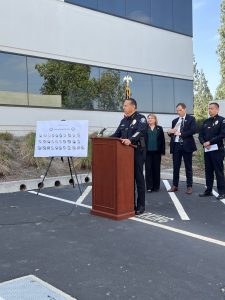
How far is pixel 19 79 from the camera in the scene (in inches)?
564

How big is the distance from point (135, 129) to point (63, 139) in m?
2.26

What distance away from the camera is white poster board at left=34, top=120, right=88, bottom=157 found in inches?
329

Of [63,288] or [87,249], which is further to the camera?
[87,249]

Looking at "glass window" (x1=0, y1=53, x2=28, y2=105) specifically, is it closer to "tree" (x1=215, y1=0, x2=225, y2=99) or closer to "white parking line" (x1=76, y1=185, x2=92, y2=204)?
"white parking line" (x1=76, y1=185, x2=92, y2=204)

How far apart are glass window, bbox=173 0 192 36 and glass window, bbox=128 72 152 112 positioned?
3450 mm

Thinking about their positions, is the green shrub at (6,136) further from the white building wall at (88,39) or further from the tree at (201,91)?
the tree at (201,91)

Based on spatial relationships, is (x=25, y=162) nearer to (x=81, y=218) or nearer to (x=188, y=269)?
(x=81, y=218)

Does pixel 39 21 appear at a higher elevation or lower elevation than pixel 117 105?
higher

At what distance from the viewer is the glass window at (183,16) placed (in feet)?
65.6

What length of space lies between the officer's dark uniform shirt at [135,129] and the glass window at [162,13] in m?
13.3

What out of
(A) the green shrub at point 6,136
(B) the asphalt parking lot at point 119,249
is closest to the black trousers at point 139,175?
(B) the asphalt parking lot at point 119,249

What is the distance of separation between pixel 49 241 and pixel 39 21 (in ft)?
37.4

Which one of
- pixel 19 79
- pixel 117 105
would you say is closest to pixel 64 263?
pixel 19 79

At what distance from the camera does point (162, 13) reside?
63.4 feet
